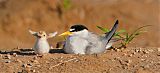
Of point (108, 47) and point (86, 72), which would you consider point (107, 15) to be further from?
point (86, 72)

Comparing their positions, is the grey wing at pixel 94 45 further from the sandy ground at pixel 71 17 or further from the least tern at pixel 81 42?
the sandy ground at pixel 71 17

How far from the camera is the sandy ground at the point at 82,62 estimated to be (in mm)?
6160

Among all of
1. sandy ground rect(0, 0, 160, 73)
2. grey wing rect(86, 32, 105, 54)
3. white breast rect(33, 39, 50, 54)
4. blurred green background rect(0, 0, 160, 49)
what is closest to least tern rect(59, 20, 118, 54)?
grey wing rect(86, 32, 105, 54)

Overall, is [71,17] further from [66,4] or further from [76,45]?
[76,45]

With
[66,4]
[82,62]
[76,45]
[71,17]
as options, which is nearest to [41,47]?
[76,45]

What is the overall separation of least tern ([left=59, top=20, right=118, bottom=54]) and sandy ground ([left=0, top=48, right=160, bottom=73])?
0.09 m

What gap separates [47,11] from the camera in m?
13.9

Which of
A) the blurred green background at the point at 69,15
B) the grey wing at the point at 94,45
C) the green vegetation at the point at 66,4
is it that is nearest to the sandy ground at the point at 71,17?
the blurred green background at the point at 69,15

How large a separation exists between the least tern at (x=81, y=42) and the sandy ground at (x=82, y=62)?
0.09m

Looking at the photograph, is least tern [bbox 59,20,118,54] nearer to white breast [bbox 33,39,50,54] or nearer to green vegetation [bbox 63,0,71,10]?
white breast [bbox 33,39,50,54]

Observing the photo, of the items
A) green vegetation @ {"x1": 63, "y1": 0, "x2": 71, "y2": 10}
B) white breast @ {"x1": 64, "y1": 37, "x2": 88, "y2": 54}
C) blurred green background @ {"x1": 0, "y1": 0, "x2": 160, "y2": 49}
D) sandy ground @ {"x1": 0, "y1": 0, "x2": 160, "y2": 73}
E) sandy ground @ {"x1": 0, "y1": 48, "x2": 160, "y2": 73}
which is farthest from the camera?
blurred green background @ {"x1": 0, "y1": 0, "x2": 160, "y2": 49}

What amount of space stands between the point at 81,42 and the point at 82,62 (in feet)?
1.45

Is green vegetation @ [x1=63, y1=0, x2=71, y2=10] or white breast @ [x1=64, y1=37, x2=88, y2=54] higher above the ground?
green vegetation @ [x1=63, y1=0, x2=71, y2=10]

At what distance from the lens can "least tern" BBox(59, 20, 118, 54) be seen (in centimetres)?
666
